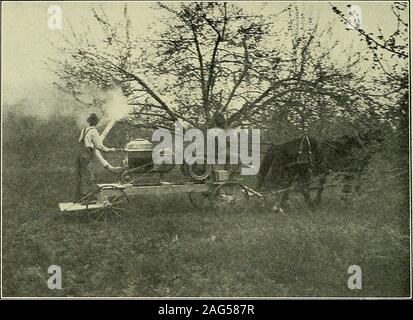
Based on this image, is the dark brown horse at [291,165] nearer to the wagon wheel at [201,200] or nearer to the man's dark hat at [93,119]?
the wagon wheel at [201,200]

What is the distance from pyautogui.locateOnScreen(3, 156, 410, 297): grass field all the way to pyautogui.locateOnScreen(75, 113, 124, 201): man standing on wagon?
4.4 inches

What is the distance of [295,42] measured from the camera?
614cm

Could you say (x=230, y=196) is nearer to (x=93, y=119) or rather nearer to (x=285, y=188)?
(x=285, y=188)

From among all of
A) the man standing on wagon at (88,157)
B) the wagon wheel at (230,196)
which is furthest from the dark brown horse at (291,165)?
the man standing on wagon at (88,157)

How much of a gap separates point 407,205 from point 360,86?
4.56 ft

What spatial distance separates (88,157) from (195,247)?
1479 millimetres

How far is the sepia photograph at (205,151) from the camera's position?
5840 mm

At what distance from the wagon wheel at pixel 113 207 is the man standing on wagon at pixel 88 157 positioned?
8.3 inches

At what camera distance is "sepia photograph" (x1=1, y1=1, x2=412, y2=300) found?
5840 mm

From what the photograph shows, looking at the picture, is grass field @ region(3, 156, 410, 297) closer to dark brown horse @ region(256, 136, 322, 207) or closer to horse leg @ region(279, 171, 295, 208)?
horse leg @ region(279, 171, 295, 208)

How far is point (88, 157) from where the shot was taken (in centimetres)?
593

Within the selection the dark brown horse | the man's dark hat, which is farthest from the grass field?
the man's dark hat
